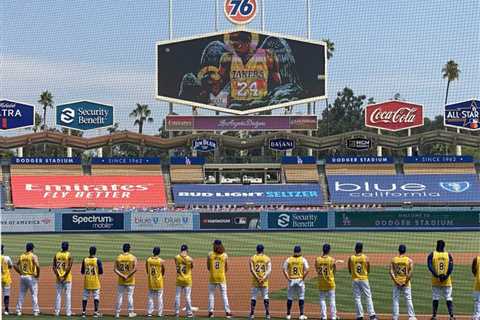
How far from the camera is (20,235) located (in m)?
37.0

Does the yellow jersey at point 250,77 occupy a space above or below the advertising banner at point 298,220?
above

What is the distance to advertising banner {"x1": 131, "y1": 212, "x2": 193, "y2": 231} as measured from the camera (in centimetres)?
3756

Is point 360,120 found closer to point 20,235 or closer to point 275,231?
point 275,231

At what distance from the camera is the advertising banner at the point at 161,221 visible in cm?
3756

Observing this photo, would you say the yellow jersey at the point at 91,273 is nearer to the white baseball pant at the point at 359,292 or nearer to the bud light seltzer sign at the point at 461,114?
the white baseball pant at the point at 359,292

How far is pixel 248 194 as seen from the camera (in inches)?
2121

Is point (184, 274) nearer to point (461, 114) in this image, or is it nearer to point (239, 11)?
point (239, 11)

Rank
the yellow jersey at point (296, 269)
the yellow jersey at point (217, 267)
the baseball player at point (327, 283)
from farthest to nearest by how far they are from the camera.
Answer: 1. the yellow jersey at point (217, 267)
2. the yellow jersey at point (296, 269)
3. the baseball player at point (327, 283)

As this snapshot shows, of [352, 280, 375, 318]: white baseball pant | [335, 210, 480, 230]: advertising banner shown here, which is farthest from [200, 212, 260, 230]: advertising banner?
[352, 280, 375, 318]: white baseball pant

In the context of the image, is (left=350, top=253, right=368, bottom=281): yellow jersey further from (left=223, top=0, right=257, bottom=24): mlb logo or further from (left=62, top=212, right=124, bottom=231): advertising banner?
(left=223, top=0, right=257, bottom=24): mlb logo

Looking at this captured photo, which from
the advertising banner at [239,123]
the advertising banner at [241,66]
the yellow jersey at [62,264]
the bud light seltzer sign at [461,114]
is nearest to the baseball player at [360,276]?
the yellow jersey at [62,264]

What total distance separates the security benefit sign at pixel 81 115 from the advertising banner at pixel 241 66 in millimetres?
7927

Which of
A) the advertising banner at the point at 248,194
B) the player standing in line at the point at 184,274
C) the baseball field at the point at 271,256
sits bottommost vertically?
the baseball field at the point at 271,256

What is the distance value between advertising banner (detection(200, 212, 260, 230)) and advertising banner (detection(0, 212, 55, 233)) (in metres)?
8.13
